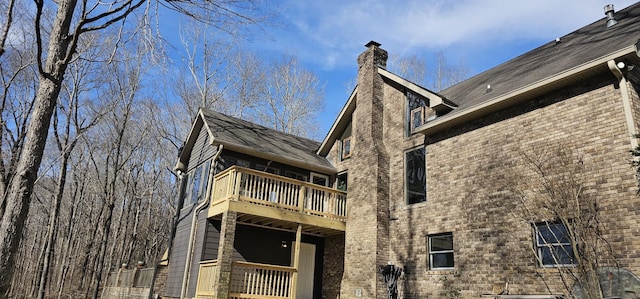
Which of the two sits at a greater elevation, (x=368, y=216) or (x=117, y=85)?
(x=117, y=85)

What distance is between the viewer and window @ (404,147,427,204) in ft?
37.5

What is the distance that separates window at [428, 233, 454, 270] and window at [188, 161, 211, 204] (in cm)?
713

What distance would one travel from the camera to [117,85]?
66.7 feet

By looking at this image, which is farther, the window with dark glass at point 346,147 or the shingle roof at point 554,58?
the window with dark glass at point 346,147

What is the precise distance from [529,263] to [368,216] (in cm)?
466

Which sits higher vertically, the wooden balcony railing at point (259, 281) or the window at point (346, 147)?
the window at point (346, 147)

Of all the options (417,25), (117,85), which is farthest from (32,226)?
(417,25)

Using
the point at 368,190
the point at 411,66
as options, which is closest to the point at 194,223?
the point at 368,190

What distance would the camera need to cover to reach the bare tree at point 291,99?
28.6 m

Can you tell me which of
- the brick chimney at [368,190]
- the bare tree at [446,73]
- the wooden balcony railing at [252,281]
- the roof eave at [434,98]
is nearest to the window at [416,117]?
the roof eave at [434,98]

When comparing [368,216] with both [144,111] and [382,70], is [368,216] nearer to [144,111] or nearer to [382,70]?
[382,70]

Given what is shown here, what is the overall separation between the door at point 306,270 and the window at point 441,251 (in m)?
4.49

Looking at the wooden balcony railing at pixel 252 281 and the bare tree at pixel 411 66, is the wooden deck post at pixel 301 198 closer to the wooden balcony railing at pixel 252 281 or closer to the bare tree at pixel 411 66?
the wooden balcony railing at pixel 252 281

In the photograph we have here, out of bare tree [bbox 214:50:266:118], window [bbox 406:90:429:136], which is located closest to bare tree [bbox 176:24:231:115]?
bare tree [bbox 214:50:266:118]
